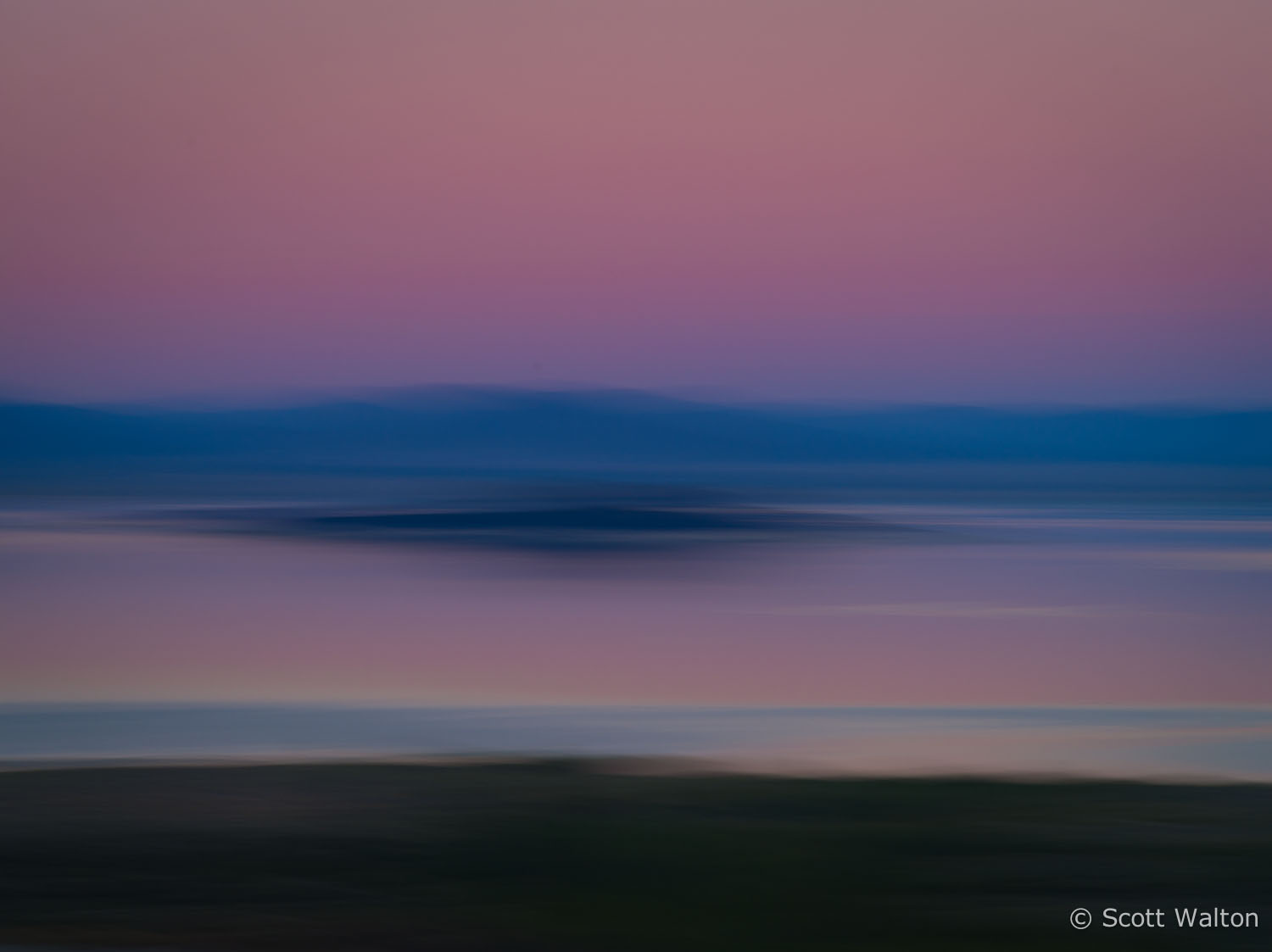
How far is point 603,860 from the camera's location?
6.33 metres

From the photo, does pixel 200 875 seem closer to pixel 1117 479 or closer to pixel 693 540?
pixel 693 540

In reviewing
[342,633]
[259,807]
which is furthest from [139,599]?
[259,807]

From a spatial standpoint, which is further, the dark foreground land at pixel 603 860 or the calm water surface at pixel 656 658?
the calm water surface at pixel 656 658

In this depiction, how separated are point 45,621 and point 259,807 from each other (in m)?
8.83

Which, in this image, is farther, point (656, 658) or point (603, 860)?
point (656, 658)

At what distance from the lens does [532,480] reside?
2468 inches

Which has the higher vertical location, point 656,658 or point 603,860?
point 656,658

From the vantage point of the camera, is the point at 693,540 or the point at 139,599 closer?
the point at 139,599

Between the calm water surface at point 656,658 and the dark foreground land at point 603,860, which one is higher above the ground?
the calm water surface at point 656,658

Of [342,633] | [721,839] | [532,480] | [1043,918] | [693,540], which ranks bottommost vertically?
[1043,918]

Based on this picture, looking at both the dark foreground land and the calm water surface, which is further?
the calm water surface

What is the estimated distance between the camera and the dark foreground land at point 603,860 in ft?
18.0

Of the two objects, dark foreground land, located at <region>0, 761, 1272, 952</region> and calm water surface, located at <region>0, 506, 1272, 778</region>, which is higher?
calm water surface, located at <region>0, 506, 1272, 778</region>

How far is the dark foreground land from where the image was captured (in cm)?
549
